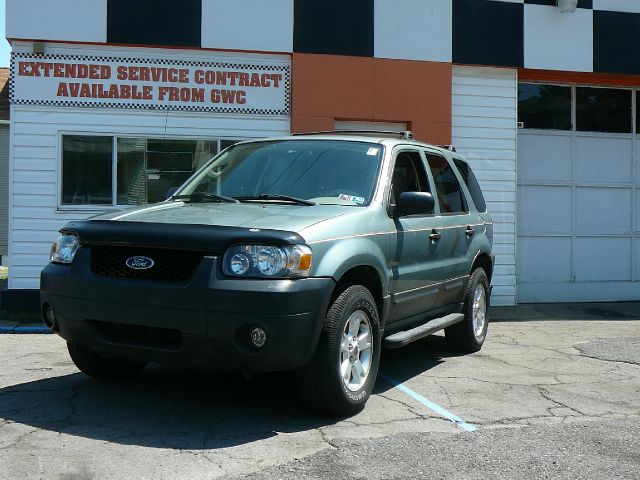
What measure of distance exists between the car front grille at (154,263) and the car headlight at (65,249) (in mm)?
228

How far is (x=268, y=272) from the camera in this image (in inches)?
164

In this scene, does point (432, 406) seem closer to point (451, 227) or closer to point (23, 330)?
point (451, 227)

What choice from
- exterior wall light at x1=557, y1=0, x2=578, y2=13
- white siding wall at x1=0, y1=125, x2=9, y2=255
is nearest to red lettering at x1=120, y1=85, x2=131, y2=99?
exterior wall light at x1=557, y1=0, x2=578, y2=13

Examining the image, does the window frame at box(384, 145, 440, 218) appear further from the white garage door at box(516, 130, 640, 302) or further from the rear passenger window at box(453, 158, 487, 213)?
the white garage door at box(516, 130, 640, 302)

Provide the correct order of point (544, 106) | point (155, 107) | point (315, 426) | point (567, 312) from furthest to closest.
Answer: point (544, 106) < point (567, 312) < point (155, 107) < point (315, 426)

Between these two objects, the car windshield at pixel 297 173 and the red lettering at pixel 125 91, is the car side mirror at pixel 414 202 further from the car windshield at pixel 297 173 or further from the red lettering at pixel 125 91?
the red lettering at pixel 125 91

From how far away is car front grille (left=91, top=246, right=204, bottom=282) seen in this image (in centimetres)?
424

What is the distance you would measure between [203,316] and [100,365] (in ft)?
4.93

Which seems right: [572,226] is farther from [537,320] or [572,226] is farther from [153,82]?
[153,82]

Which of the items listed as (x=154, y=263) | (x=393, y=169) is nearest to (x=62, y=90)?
(x=393, y=169)

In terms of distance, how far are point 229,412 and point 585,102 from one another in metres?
8.72

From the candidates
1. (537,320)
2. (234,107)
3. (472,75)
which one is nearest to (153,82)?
(234,107)

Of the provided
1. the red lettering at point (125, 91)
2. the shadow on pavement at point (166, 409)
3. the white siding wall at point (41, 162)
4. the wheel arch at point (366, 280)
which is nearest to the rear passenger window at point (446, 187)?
the wheel arch at point (366, 280)

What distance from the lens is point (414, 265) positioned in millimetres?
5562
